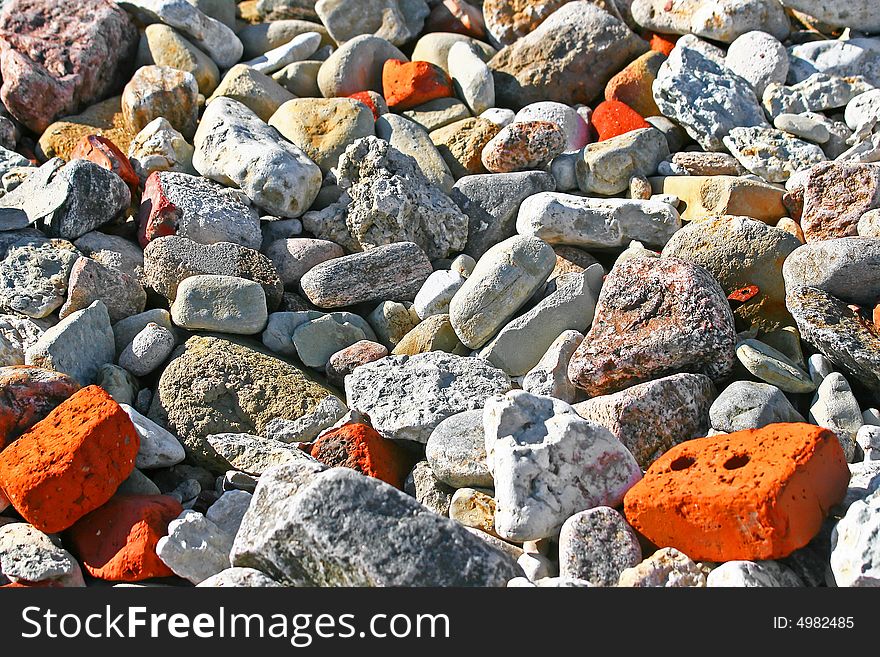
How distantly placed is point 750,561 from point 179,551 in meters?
1.84

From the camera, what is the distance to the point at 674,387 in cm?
367

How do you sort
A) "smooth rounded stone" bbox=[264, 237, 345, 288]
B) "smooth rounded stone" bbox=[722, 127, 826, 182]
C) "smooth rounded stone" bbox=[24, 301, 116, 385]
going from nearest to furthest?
1. "smooth rounded stone" bbox=[24, 301, 116, 385]
2. "smooth rounded stone" bbox=[264, 237, 345, 288]
3. "smooth rounded stone" bbox=[722, 127, 826, 182]

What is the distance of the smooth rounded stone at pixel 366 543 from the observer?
111 inches

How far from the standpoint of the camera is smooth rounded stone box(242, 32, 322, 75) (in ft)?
20.4

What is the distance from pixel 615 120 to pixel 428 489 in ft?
9.33

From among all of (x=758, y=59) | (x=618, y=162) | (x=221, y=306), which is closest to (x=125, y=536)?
→ (x=221, y=306)

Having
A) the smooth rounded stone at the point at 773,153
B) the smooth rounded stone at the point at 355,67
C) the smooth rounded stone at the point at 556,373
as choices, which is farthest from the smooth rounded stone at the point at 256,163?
the smooth rounded stone at the point at 773,153

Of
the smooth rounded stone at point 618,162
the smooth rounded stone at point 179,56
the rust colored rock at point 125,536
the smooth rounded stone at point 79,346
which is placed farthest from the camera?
the smooth rounded stone at point 179,56

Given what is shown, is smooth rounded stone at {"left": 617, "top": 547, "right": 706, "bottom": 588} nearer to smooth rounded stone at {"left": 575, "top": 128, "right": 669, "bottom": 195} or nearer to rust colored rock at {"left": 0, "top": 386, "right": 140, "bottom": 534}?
rust colored rock at {"left": 0, "top": 386, "right": 140, "bottom": 534}

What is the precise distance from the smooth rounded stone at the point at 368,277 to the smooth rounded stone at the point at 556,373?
94cm

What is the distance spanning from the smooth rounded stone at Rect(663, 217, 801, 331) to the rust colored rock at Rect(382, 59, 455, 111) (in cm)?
223

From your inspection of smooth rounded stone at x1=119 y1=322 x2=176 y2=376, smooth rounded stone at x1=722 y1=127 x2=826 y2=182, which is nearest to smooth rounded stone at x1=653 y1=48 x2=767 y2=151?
smooth rounded stone at x1=722 y1=127 x2=826 y2=182

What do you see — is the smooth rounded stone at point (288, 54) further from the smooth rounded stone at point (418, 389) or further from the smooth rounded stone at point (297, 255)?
the smooth rounded stone at point (418, 389)

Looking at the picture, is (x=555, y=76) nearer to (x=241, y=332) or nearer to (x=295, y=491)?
(x=241, y=332)
